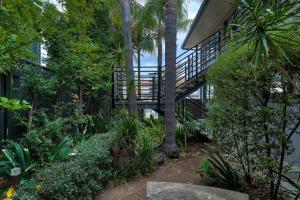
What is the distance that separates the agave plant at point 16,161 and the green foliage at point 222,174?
2946 mm

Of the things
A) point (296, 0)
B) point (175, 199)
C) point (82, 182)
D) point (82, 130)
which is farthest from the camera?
point (82, 130)

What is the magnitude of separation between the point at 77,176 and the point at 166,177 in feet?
6.19

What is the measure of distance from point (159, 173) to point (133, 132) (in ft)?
3.19

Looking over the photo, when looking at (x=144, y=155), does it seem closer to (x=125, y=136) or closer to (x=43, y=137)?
(x=125, y=136)

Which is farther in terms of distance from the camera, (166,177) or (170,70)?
(170,70)

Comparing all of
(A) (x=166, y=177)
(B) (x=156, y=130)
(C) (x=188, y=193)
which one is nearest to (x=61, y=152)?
(A) (x=166, y=177)

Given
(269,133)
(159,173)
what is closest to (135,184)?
(159,173)

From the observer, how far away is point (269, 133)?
11.5ft

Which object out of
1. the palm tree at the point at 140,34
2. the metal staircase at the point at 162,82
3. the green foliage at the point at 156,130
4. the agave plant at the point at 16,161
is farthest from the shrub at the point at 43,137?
the palm tree at the point at 140,34

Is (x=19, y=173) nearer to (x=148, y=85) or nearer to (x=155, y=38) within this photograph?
(x=148, y=85)

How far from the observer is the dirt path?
4.18m

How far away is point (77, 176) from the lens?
12.3 feet

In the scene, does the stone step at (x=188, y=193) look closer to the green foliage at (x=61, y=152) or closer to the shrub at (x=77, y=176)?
the shrub at (x=77, y=176)

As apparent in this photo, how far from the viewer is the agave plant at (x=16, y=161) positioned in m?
3.83
